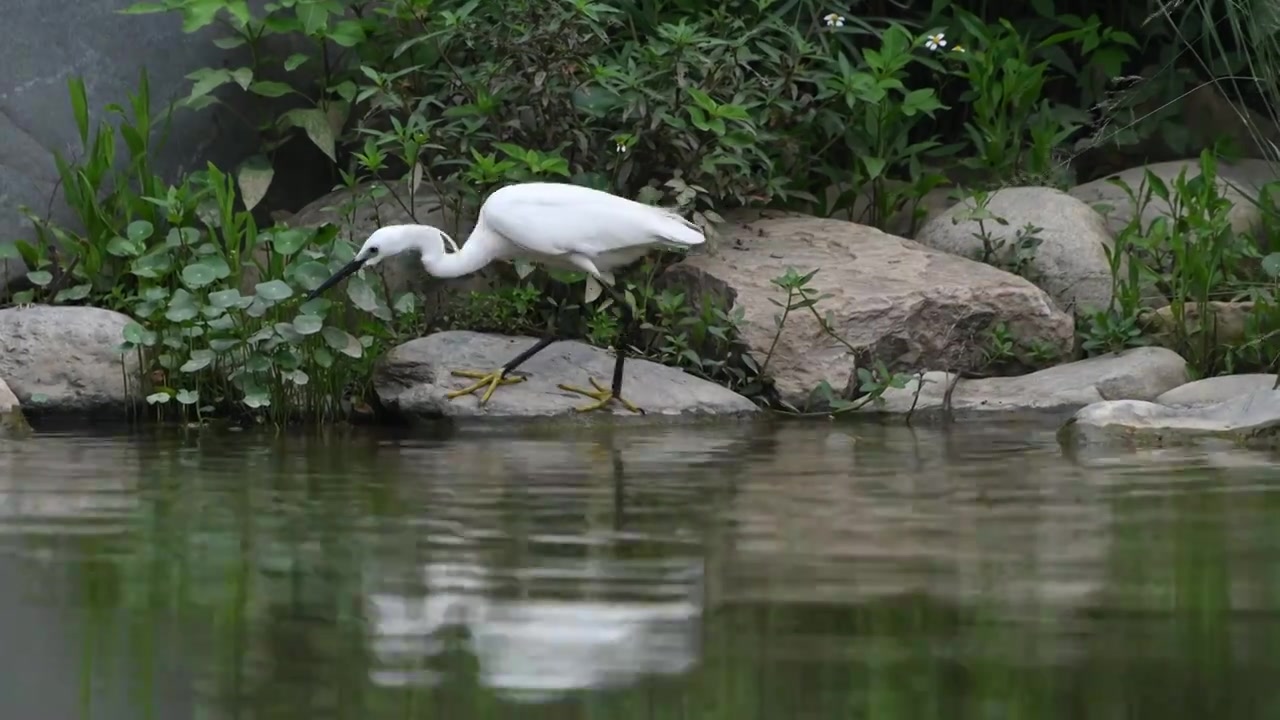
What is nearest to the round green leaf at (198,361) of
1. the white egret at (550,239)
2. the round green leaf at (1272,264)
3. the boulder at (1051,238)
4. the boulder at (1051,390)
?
the white egret at (550,239)

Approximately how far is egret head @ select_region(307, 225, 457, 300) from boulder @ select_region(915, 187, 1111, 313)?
2425 mm

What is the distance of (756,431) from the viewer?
278 inches

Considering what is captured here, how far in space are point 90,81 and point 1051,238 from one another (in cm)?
464

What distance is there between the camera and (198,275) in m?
7.41

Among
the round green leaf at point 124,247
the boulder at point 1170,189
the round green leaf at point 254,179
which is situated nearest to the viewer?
the round green leaf at point 124,247

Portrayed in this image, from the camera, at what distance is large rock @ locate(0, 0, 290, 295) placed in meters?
9.05

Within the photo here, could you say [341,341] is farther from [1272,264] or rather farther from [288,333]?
[1272,264]

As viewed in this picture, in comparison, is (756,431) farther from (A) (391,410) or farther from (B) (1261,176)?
(B) (1261,176)

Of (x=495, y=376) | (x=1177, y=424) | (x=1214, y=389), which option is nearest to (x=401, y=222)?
(x=495, y=376)

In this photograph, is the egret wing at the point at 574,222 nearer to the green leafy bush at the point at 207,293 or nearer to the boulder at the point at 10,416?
the green leafy bush at the point at 207,293

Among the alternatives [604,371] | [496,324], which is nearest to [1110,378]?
[604,371]

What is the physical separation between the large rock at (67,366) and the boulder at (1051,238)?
12.3 ft

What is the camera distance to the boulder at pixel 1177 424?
618 centimetres

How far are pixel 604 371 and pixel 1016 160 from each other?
9.16ft
